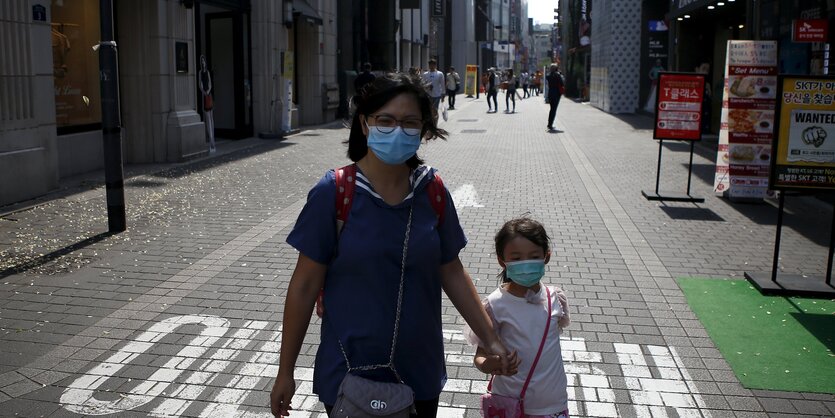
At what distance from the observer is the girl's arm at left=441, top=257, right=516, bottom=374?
2916 mm

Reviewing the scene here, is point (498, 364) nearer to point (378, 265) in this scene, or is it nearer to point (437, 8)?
point (378, 265)

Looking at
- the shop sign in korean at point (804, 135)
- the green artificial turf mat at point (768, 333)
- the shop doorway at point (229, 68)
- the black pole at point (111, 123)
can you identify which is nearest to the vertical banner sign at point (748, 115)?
the shop sign in korean at point (804, 135)

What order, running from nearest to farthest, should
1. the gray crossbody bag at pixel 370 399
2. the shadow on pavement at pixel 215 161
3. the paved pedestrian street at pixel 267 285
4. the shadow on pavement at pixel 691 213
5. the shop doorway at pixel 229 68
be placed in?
the gray crossbody bag at pixel 370 399 → the paved pedestrian street at pixel 267 285 → the shadow on pavement at pixel 691 213 → the shadow on pavement at pixel 215 161 → the shop doorway at pixel 229 68

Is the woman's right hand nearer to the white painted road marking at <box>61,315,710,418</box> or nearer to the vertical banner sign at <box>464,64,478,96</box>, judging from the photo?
the white painted road marking at <box>61,315,710,418</box>

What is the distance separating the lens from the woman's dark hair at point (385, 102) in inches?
108

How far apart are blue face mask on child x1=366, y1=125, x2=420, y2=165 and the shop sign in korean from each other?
541cm

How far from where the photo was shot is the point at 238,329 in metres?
5.88

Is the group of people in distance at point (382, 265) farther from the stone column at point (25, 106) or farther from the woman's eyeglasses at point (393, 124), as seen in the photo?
the stone column at point (25, 106)

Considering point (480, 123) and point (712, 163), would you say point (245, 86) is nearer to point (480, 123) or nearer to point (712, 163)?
point (480, 123)

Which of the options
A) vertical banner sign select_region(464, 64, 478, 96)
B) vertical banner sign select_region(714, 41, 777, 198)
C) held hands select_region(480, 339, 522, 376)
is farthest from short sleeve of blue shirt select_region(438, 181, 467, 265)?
vertical banner sign select_region(464, 64, 478, 96)

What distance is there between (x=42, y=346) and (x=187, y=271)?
2051mm

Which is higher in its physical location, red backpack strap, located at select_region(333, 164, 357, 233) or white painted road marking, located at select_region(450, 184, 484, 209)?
red backpack strap, located at select_region(333, 164, 357, 233)

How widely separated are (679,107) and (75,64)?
977 cm

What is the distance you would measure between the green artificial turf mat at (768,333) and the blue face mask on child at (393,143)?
3.20m
